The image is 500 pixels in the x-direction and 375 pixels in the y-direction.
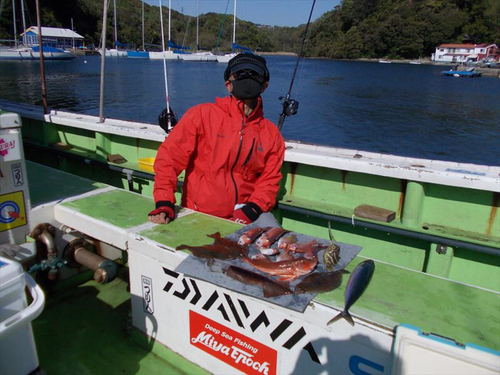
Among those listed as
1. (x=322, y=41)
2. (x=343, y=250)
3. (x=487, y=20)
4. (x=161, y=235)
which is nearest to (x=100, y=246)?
(x=161, y=235)

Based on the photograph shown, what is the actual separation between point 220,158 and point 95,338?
162 centimetres

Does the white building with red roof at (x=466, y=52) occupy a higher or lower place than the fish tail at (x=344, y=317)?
higher

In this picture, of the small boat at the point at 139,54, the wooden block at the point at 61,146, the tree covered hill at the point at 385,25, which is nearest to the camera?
the wooden block at the point at 61,146

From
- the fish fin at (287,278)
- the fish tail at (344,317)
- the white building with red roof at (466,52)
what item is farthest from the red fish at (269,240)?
the white building with red roof at (466,52)

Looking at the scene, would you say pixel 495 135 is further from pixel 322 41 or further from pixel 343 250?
pixel 322 41

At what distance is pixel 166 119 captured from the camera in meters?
4.46

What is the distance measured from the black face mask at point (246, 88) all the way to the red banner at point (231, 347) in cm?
160

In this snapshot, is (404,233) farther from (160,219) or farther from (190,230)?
(160,219)

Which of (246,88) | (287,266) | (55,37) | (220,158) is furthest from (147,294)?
(55,37)

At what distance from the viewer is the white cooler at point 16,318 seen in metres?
1.70

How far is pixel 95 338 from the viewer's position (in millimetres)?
2867

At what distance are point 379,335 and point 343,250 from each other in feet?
2.42

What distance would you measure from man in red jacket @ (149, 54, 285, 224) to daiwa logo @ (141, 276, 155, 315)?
619 millimetres

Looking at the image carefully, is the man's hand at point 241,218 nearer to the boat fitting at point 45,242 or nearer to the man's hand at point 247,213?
the man's hand at point 247,213
